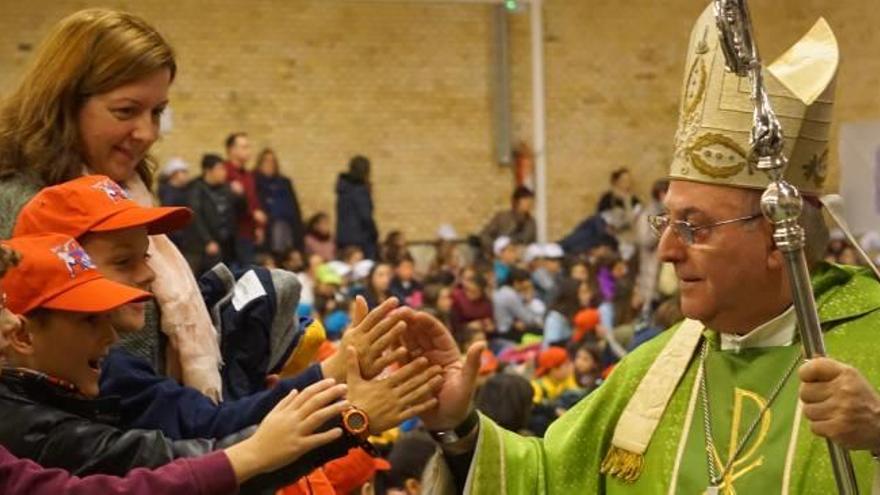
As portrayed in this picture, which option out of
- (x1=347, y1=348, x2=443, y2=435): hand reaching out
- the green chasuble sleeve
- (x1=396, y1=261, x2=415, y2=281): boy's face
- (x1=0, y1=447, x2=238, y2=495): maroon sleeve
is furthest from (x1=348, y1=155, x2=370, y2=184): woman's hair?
(x1=0, y1=447, x2=238, y2=495): maroon sleeve

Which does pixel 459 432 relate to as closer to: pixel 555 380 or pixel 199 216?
pixel 555 380

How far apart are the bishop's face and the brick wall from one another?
1307 cm

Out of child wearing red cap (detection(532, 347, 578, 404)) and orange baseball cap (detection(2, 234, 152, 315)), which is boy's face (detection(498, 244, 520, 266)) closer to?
child wearing red cap (detection(532, 347, 578, 404))

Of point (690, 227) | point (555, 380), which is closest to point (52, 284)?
point (690, 227)

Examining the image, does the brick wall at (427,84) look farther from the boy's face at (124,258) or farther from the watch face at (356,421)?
the watch face at (356,421)

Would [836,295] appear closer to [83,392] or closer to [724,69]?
[724,69]

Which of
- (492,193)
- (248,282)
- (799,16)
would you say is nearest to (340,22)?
(492,193)

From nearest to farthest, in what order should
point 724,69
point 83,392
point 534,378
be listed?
point 83,392 < point 724,69 < point 534,378

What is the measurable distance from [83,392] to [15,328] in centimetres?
29

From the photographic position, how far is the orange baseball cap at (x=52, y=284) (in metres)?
2.70

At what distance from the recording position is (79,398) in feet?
8.96

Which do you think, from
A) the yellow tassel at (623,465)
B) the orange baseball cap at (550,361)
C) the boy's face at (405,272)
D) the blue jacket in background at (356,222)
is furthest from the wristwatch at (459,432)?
the blue jacket in background at (356,222)

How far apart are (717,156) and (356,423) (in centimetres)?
87

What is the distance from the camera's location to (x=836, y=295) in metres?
3.12
